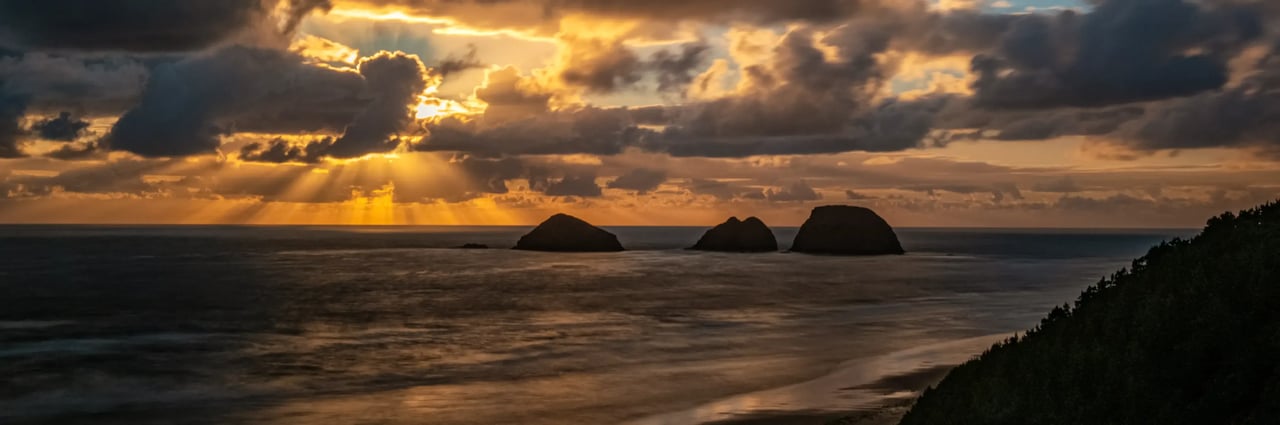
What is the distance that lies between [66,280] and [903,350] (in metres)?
95.2

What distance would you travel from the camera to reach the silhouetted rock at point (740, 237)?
607 feet

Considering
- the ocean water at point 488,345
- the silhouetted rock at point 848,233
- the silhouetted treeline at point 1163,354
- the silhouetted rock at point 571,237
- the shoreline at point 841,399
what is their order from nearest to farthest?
the silhouetted treeline at point 1163,354, the shoreline at point 841,399, the ocean water at point 488,345, the silhouetted rock at point 848,233, the silhouetted rock at point 571,237

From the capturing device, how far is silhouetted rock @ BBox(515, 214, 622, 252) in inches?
7131

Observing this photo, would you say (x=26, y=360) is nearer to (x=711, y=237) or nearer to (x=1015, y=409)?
(x=1015, y=409)

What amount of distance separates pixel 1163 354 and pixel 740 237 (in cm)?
17258

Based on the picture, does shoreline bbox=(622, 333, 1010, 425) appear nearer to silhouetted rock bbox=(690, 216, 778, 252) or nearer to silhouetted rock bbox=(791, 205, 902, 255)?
silhouetted rock bbox=(791, 205, 902, 255)

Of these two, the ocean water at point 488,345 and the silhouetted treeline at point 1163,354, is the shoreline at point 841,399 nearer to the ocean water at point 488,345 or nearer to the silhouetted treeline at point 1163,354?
the ocean water at point 488,345

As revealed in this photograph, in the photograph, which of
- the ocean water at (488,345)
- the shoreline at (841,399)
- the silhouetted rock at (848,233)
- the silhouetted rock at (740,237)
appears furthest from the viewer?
the silhouetted rock at (740,237)

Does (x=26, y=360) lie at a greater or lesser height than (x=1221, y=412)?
lesser

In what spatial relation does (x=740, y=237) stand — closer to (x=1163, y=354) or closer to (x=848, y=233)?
(x=848, y=233)

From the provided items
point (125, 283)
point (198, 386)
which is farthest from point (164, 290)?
point (198, 386)

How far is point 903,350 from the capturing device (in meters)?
45.1

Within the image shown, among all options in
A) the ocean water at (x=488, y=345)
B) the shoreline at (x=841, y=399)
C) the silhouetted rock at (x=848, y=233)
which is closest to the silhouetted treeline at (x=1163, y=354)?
the shoreline at (x=841, y=399)

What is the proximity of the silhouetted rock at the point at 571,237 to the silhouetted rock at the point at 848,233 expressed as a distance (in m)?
38.4
